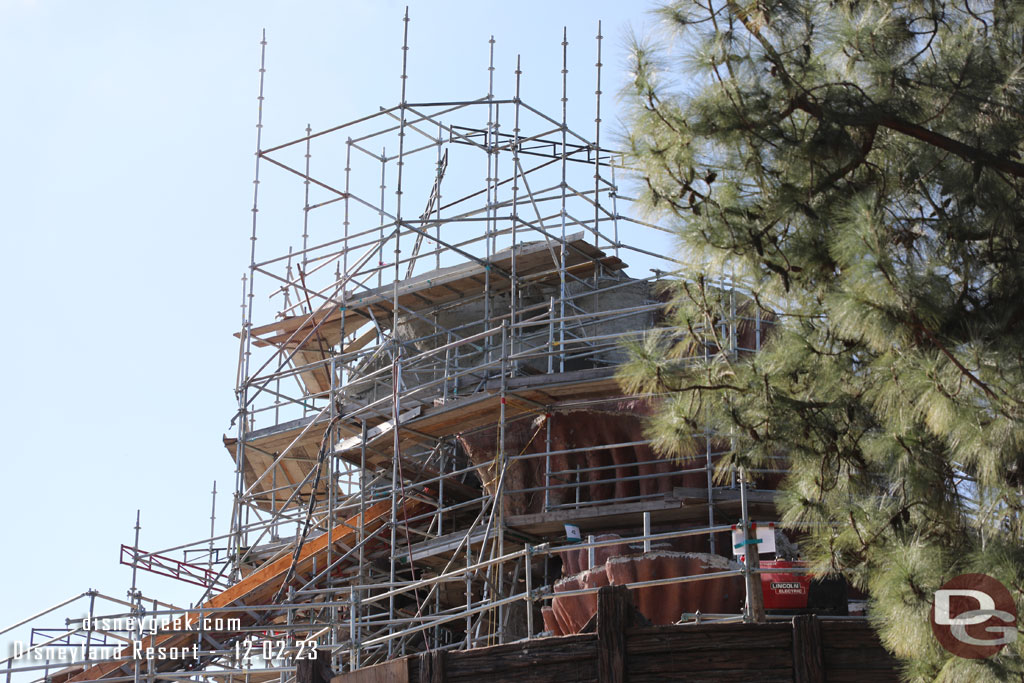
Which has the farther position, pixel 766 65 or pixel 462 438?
pixel 462 438

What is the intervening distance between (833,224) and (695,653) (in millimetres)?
4055

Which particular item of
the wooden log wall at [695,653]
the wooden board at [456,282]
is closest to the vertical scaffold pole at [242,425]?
the wooden board at [456,282]

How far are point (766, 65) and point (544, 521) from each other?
806 centimetres

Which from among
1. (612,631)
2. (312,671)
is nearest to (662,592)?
(612,631)

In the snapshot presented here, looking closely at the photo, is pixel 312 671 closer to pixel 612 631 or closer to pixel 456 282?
pixel 612 631

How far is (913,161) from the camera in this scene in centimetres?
991

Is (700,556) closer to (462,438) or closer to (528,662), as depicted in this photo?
(528,662)

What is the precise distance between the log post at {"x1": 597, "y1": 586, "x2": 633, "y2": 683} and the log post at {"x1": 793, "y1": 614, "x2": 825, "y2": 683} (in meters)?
1.40

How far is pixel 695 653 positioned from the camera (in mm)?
11750

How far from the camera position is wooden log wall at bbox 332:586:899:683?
A: 448 inches

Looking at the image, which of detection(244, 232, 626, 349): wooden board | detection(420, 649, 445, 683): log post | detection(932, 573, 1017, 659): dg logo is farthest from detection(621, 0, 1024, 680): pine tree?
detection(244, 232, 626, 349): wooden board

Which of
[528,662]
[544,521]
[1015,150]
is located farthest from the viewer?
[544,521]

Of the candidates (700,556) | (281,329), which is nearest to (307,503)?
(281,329)

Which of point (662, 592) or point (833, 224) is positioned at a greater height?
point (833, 224)
